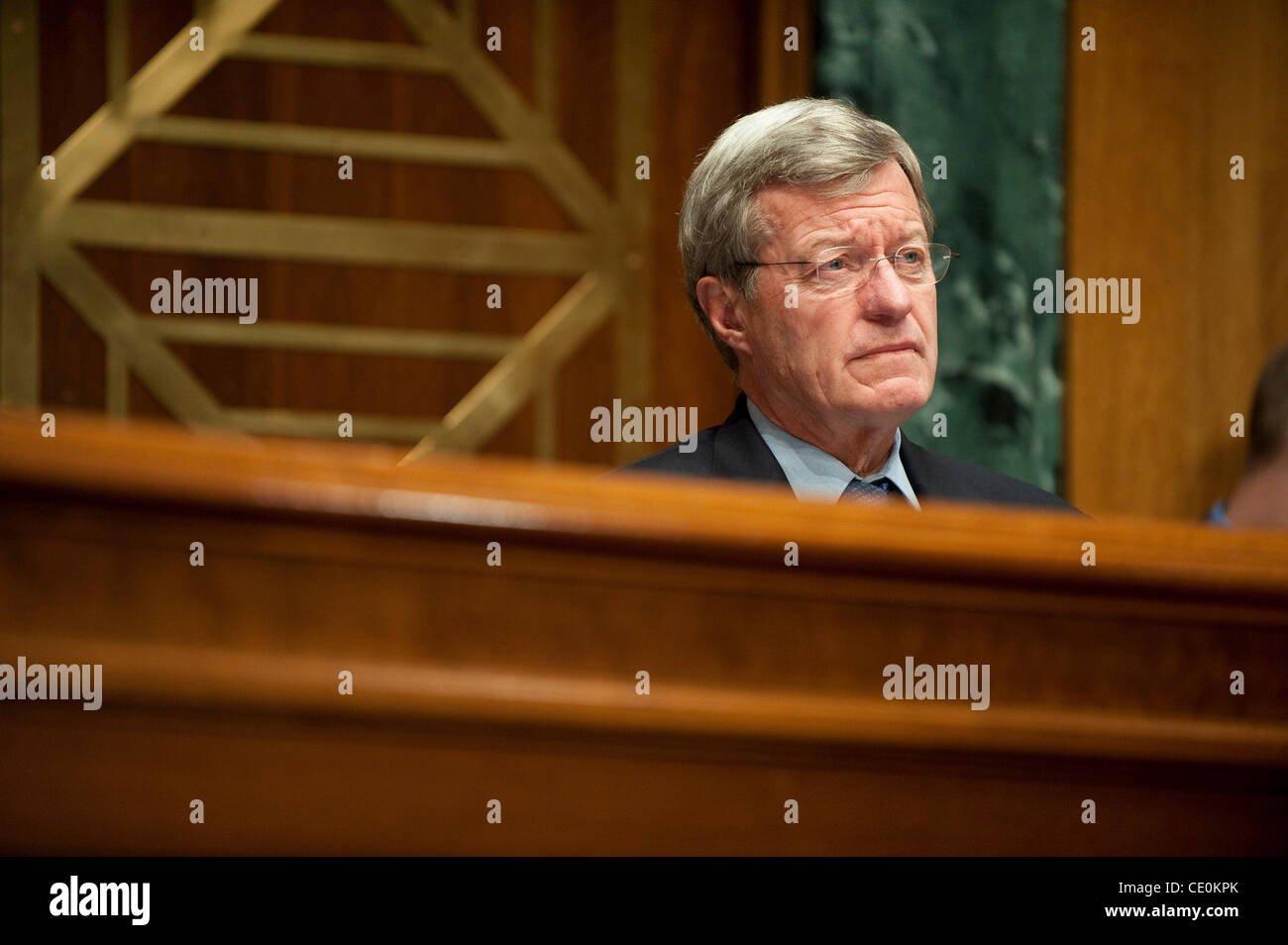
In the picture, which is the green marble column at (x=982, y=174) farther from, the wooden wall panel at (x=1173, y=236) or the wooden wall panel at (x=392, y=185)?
the wooden wall panel at (x=392, y=185)

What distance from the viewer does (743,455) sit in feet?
4.52

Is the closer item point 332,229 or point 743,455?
point 743,455

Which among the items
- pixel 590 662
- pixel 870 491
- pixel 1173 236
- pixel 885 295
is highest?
pixel 1173 236

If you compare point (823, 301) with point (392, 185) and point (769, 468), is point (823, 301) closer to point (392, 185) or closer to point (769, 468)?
point (769, 468)

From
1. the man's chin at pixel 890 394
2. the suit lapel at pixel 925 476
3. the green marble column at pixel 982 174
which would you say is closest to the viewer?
the man's chin at pixel 890 394

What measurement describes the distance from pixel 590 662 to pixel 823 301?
0.54 meters

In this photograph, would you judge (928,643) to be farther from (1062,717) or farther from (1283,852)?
(1283,852)

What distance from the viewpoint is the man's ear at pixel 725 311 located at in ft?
4.69

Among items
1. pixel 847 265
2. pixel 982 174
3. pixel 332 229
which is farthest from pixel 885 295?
pixel 332 229

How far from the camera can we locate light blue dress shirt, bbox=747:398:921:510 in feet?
4.44

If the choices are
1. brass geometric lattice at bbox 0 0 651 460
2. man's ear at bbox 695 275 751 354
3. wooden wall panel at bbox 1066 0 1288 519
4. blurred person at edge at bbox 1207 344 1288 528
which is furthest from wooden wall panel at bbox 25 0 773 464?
man's ear at bbox 695 275 751 354

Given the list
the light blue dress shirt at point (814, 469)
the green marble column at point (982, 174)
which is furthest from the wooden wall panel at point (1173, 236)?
the light blue dress shirt at point (814, 469)
